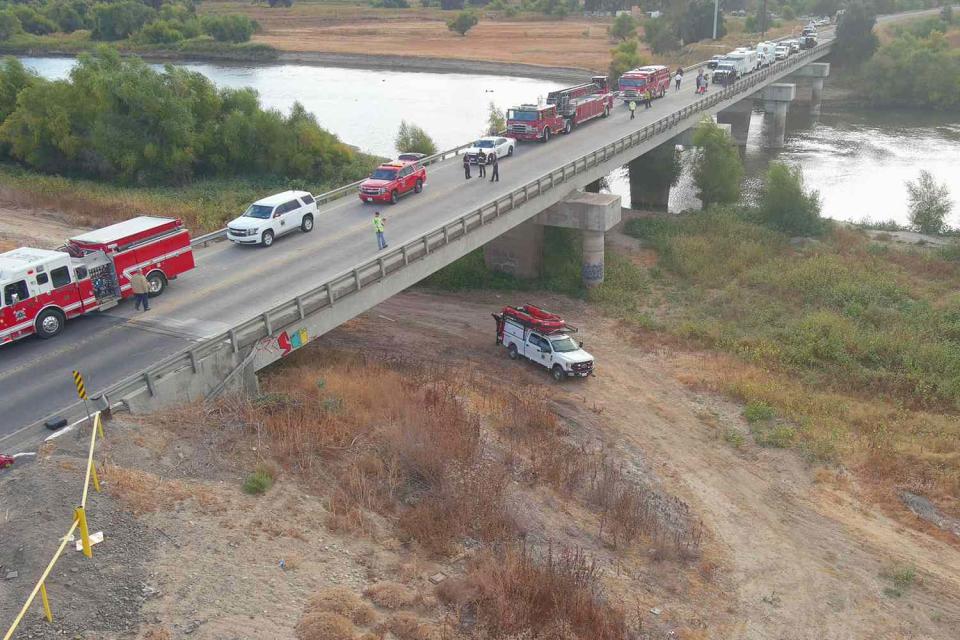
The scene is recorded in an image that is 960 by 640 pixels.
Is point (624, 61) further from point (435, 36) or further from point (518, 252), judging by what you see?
point (435, 36)

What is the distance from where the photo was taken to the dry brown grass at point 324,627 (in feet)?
42.2

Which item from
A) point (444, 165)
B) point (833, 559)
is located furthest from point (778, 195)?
point (833, 559)

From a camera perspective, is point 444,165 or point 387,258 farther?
point 444,165

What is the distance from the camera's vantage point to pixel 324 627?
1300 cm

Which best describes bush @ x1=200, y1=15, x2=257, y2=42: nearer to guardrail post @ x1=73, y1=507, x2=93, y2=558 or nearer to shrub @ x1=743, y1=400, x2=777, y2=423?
shrub @ x1=743, y1=400, x2=777, y2=423

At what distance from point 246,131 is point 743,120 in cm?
4589

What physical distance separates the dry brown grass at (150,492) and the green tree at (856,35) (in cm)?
10813

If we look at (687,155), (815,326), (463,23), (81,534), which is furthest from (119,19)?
(81,534)

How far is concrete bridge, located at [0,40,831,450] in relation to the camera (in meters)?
18.8

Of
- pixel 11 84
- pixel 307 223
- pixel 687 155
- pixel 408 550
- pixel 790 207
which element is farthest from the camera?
pixel 11 84

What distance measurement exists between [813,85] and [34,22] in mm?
138393

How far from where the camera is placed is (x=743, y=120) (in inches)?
2960

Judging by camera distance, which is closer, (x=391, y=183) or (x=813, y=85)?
(x=391, y=183)

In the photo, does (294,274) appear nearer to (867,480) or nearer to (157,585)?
(157,585)
